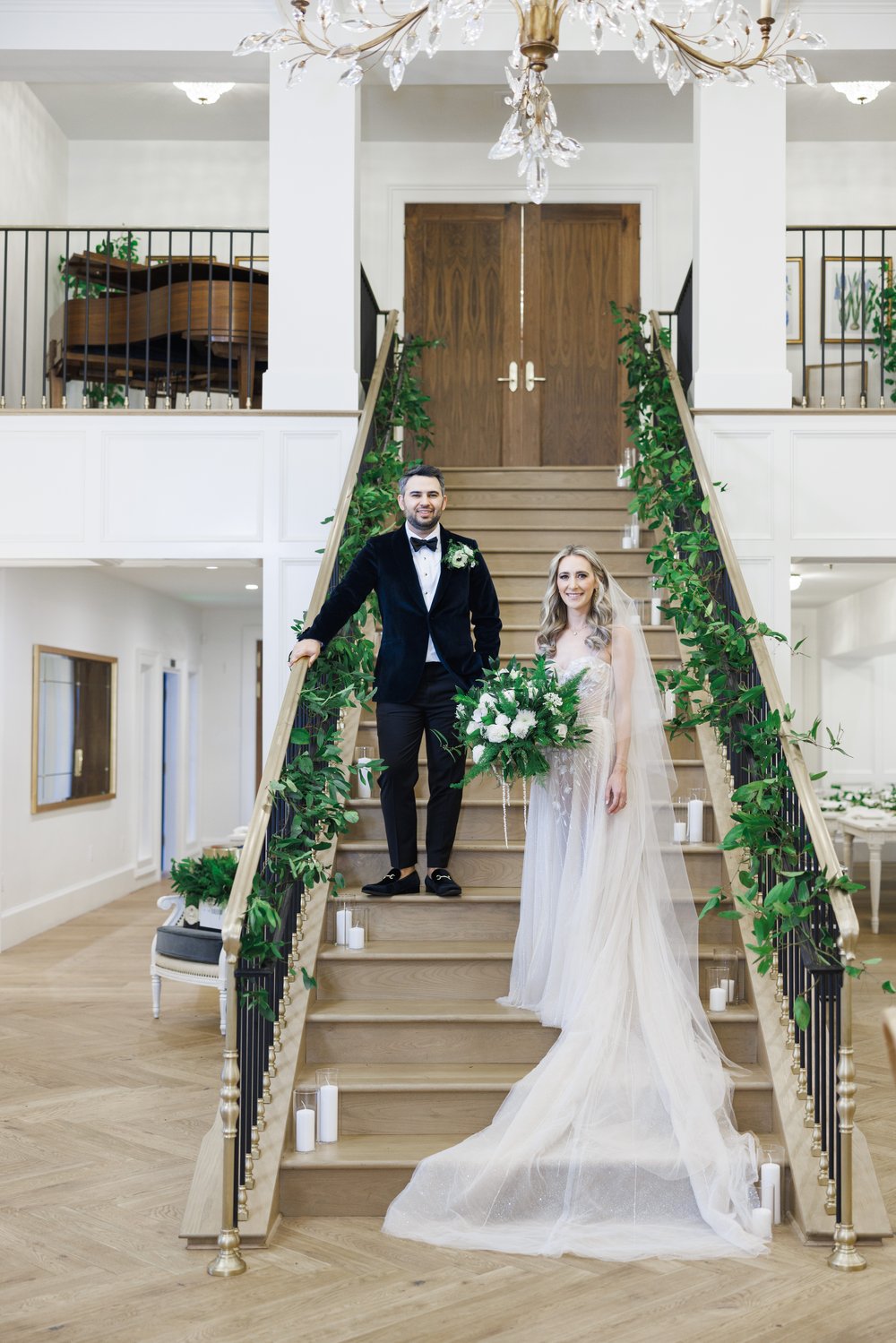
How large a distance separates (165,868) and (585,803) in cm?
966

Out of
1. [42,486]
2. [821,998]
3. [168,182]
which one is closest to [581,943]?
[821,998]

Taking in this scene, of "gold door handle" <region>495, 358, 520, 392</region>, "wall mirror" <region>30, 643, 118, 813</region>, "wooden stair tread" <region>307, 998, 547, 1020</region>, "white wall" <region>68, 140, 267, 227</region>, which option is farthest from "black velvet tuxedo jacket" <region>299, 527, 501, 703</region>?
"white wall" <region>68, 140, 267, 227</region>

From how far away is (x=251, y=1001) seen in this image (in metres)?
3.29

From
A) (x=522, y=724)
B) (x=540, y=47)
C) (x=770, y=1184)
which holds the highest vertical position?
(x=540, y=47)

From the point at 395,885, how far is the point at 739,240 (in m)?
4.10

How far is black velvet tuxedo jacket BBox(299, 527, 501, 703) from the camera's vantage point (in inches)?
170

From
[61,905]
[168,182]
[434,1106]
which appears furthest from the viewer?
[168,182]

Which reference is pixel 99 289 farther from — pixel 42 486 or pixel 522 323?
pixel 522 323

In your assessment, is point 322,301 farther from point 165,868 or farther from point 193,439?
point 165,868

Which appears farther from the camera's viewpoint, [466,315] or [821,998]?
[466,315]

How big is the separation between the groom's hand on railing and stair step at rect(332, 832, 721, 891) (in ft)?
2.81

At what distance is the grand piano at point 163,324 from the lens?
6.84 metres

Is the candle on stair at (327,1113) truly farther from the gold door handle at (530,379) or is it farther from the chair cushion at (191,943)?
Answer: the gold door handle at (530,379)

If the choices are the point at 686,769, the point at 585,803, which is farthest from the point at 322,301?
the point at 585,803
